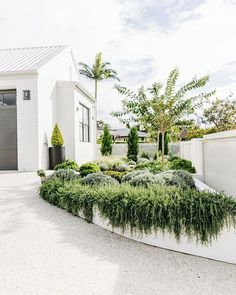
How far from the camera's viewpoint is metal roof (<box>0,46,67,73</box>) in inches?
469

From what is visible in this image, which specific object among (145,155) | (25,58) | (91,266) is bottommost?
(91,266)

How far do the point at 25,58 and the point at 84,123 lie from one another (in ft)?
16.4

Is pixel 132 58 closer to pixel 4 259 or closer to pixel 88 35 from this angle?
pixel 88 35

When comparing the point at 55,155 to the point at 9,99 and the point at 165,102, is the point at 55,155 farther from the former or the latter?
the point at 165,102

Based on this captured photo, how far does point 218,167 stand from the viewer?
598 centimetres

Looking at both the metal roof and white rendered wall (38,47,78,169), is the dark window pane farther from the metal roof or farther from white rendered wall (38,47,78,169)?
white rendered wall (38,47,78,169)

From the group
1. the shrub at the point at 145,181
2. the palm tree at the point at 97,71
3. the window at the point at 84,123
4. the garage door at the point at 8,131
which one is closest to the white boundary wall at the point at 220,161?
the shrub at the point at 145,181

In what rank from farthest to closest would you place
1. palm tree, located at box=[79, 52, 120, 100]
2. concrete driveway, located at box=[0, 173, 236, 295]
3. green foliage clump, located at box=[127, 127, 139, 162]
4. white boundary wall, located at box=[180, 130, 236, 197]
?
palm tree, located at box=[79, 52, 120, 100]
green foliage clump, located at box=[127, 127, 139, 162]
white boundary wall, located at box=[180, 130, 236, 197]
concrete driveway, located at box=[0, 173, 236, 295]

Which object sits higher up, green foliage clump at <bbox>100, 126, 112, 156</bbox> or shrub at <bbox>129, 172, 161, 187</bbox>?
green foliage clump at <bbox>100, 126, 112, 156</bbox>

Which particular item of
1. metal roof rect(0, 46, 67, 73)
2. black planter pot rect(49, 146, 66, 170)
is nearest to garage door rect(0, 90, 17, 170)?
metal roof rect(0, 46, 67, 73)

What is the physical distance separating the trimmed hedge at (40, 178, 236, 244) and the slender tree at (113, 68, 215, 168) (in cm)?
603

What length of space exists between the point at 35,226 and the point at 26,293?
189cm

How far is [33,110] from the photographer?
11.4m

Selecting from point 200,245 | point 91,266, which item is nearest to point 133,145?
point 200,245
